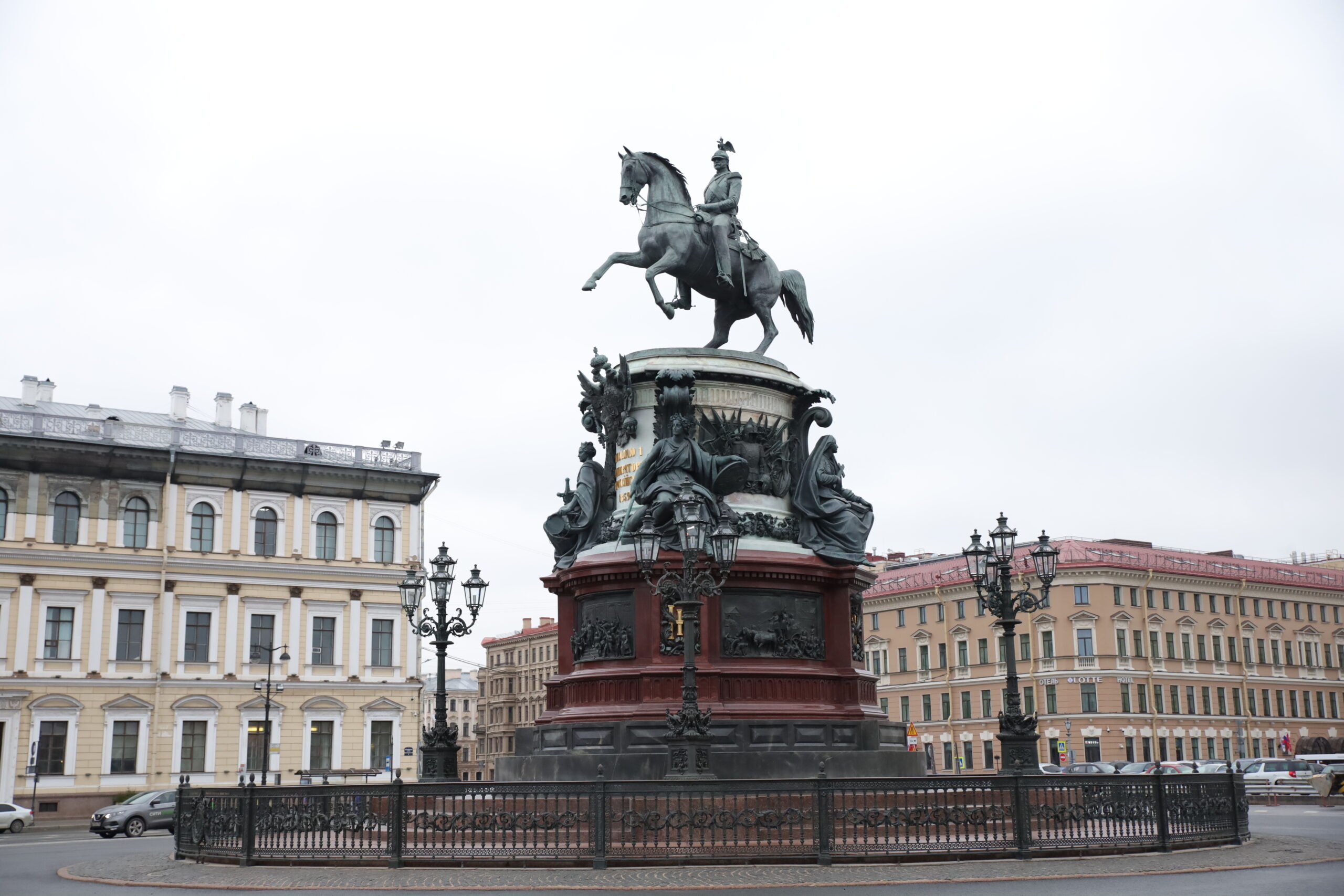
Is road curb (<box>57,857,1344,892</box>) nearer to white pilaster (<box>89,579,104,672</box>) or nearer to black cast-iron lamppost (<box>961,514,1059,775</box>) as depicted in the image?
black cast-iron lamppost (<box>961,514,1059,775</box>)

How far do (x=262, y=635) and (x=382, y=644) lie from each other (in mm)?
5258

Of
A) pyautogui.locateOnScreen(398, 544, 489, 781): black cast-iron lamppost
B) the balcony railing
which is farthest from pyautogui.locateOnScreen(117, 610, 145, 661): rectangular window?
pyautogui.locateOnScreen(398, 544, 489, 781): black cast-iron lamppost

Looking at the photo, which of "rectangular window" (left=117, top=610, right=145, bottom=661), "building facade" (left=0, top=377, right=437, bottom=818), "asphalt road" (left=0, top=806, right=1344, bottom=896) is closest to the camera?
"asphalt road" (left=0, top=806, right=1344, bottom=896)

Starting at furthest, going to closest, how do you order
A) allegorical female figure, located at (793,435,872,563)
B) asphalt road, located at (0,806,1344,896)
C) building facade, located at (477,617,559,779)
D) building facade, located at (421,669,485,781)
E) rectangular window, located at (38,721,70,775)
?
building facade, located at (421,669,485,781) < building facade, located at (477,617,559,779) < rectangular window, located at (38,721,70,775) < allegorical female figure, located at (793,435,872,563) < asphalt road, located at (0,806,1344,896)

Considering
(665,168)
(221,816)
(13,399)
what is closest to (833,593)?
(665,168)

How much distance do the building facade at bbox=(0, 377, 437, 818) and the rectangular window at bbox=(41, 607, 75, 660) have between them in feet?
0.22

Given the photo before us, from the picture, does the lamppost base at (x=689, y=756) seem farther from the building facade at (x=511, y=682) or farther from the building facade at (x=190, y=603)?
the building facade at (x=511, y=682)

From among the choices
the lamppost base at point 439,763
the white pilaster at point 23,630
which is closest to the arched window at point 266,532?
the white pilaster at point 23,630

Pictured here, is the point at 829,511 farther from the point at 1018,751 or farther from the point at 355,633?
the point at 355,633

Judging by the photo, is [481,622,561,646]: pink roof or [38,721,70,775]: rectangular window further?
[481,622,561,646]: pink roof

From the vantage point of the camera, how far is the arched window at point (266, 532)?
57844mm

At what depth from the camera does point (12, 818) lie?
40500 mm

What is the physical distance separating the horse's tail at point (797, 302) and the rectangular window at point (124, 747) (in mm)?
39319

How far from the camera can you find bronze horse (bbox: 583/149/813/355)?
2273 centimetres
